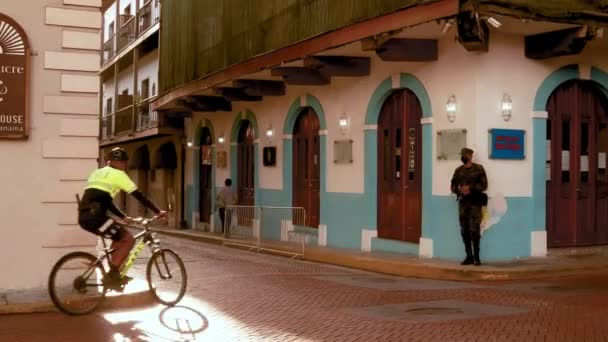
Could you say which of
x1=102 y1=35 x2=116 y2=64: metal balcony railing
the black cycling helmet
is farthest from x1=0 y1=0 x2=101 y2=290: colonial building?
x1=102 y1=35 x2=116 y2=64: metal balcony railing

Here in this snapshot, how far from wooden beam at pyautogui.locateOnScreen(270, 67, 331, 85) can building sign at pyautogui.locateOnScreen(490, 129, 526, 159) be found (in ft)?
16.7

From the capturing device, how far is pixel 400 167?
15430 millimetres

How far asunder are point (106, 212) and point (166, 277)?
115 cm

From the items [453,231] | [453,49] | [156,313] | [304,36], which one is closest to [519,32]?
[453,49]

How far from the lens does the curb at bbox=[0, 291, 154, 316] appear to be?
29.0ft

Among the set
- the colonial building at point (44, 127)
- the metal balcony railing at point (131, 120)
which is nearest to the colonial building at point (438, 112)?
the colonial building at point (44, 127)

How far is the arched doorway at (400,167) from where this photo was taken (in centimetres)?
1494

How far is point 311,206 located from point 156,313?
385 inches

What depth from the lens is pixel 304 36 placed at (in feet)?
53.3

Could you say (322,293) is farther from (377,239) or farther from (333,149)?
(333,149)

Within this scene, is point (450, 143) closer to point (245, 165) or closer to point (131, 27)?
point (245, 165)

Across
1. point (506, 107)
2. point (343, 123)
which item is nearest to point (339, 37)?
point (343, 123)

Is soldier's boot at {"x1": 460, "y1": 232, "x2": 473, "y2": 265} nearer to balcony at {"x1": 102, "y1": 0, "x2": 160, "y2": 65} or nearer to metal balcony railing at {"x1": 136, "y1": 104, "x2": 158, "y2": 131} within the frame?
balcony at {"x1": 102, "y1": 0, "x2": 160, "y2": 65}

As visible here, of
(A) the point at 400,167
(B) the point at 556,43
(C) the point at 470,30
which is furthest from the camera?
(A) the point at 400,167
